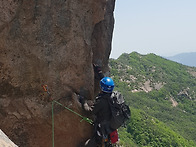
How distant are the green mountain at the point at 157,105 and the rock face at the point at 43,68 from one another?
4392 centimetres

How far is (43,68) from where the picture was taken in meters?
6.14

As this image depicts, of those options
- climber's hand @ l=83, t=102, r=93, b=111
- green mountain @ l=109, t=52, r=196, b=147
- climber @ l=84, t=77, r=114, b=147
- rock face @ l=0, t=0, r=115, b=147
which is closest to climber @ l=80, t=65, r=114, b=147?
climber @ l=84, t=77, r=114, b=147

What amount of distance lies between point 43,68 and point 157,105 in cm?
6904

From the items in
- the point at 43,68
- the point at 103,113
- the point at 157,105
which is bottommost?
the point at 157,105

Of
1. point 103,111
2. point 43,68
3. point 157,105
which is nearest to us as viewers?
point 43,68

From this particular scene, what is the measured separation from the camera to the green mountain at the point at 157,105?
4869 cm

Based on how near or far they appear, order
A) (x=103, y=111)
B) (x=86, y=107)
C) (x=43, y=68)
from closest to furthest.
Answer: (x=43, y=68) → (x=103, y=111) → (x=86, y=107)

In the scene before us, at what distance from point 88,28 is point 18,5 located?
2.31 metres

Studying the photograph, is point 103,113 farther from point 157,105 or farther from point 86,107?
point 157,105

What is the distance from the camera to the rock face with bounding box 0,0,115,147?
581cm

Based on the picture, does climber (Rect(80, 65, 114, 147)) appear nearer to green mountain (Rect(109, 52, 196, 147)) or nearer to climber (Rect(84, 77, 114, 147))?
climber (Rect(84, 77, 114, 147))

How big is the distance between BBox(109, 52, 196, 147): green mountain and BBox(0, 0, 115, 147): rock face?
4392 centimetres

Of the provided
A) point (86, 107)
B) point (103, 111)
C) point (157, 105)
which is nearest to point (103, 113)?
point (103, 111)

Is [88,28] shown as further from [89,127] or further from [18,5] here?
[89,127]
